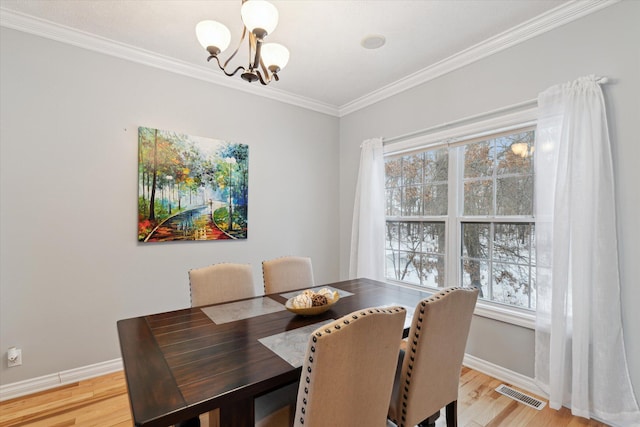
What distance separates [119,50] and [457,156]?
3004 mm

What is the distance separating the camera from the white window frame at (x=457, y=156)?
2277mm

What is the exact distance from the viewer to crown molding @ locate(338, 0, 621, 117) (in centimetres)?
196

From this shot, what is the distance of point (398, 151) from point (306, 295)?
2093 mm

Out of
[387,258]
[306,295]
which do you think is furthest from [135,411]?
[387,258]

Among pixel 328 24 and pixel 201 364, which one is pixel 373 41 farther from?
pixel 201 364

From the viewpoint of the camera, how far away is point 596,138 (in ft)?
6.03

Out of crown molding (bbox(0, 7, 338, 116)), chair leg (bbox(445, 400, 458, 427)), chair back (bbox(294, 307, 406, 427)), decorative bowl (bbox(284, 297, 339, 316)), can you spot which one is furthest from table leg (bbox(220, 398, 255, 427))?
crown molding (bbox(0, 7, 338, 116))

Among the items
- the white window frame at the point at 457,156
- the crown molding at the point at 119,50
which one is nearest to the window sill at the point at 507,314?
the white window frame at the point at 457,156

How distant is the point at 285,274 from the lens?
7.87 feet

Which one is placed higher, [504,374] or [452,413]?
[452,413]

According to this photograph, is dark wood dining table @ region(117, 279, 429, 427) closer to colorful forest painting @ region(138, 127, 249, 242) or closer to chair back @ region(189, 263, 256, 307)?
chair back @ region(189, 263, 256, 307)

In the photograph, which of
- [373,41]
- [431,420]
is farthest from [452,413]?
[373,41]

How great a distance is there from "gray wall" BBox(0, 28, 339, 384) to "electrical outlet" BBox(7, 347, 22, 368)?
0.03 metres

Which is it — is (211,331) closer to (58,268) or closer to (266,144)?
(58,268)
